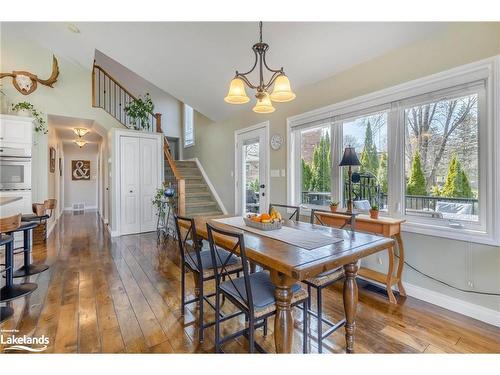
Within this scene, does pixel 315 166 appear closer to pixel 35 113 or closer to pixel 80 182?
pixel 35 113

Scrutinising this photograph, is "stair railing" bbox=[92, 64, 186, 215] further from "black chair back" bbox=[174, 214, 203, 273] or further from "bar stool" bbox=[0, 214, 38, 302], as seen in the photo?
"black chair back" bbox=[174, 214, 203, 273]

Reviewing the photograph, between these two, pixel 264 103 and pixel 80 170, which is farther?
pixel 80 170

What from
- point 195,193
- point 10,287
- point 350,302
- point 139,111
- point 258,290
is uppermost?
point 139,111

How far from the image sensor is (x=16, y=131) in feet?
13.7

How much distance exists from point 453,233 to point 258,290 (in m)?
1.85

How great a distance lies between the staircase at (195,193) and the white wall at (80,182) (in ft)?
14.9

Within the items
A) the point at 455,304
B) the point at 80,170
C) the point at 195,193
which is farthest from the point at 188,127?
the point at 455,304

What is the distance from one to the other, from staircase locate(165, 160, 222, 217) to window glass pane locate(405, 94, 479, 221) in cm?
381

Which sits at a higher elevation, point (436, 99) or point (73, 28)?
point (73, 28)

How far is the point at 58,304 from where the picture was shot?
7.38 feet

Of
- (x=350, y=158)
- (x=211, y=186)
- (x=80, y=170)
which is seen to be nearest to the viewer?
(x=350, y=158)

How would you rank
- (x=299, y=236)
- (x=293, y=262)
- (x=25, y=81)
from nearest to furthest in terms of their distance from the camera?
(x=293, y=262), (x=299, y=236), (x=25, y=81)

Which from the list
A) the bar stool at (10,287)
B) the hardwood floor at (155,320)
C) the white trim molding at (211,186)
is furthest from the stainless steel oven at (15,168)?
the white trim molding at (211,186)
